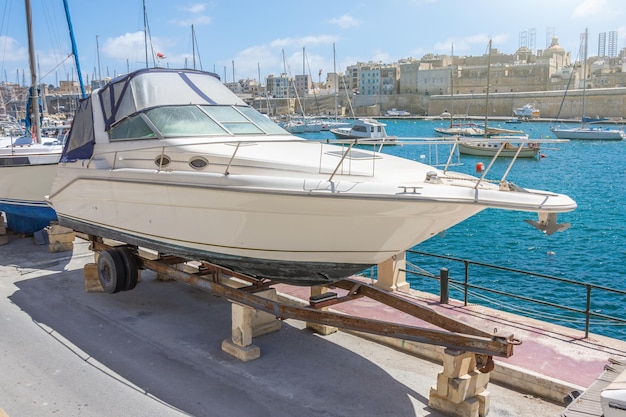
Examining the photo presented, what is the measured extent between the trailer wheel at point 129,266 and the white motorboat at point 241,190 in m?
0.33

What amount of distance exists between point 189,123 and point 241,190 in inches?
84.3

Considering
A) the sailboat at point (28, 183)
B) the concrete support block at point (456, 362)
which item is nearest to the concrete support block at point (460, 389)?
the concrete support block at point (456, 362)

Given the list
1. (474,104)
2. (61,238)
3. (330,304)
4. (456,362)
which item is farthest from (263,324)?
(474,104)

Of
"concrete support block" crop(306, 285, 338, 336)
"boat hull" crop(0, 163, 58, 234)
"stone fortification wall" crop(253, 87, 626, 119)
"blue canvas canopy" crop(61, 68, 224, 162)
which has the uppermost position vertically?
"stone fortification wall" crop(253, 87, 626, 119)

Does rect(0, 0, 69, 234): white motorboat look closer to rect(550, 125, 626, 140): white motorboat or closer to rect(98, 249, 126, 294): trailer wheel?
rect(98, 249, 126, 294): trailer wheel

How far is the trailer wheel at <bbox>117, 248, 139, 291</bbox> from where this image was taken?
28.0 feet

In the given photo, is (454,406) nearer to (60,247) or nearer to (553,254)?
(60,247)

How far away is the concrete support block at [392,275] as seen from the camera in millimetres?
8828

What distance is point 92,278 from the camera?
920cm

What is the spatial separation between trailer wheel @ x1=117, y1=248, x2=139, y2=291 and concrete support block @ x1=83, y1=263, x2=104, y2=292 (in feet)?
2.74

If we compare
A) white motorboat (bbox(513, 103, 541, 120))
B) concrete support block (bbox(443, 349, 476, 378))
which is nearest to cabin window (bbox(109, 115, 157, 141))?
concrete support block (bbox(443, 349, 476, 378))

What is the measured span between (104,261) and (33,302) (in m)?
1.34

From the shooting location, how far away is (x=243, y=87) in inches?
7308

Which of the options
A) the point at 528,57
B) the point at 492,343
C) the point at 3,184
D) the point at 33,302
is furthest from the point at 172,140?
the point at 528,57
